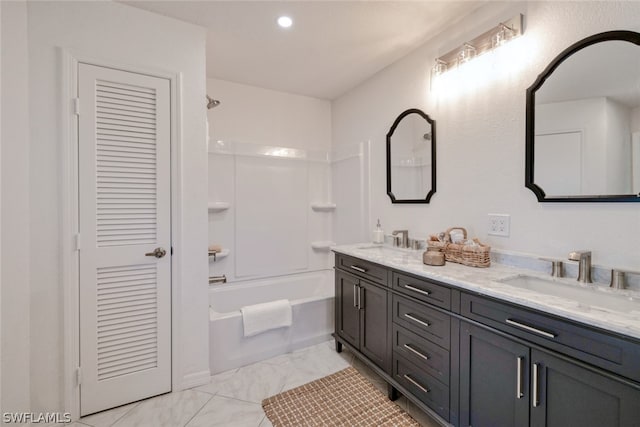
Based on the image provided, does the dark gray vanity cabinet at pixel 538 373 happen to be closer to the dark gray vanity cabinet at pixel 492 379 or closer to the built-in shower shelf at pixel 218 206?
the dark gray vanity cabinet at pixel 492 379

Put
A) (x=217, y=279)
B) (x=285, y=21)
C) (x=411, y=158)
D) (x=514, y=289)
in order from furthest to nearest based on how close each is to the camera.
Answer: (x=217, y=279) → (x=411, y=158) → (x=285, y=21) → (x=514, y=289)

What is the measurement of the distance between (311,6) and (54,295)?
232cm

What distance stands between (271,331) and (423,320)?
Result: 131 cm

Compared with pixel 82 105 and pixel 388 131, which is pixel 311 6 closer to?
pixel 388 131

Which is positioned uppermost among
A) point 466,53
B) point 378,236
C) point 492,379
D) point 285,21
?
point 285,21

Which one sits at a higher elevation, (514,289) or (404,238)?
(404,238)

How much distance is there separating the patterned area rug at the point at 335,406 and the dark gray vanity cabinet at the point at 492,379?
486 mm

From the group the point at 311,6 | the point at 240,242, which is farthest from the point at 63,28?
the point at 240,242

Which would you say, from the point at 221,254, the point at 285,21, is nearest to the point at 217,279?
the point at 221,254

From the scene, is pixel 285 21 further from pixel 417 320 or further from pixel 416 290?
pixel 417 320

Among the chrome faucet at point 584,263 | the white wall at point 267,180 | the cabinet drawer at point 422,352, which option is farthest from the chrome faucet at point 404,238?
the white wall at point 267,180

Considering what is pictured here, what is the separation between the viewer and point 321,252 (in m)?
3.51

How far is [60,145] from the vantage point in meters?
1.65

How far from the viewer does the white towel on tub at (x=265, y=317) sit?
2232 millimetres
